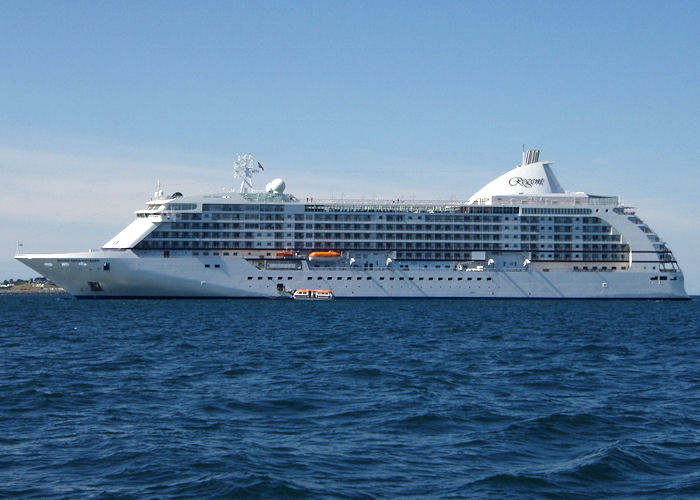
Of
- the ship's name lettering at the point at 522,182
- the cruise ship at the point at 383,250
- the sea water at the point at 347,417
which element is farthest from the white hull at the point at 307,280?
the sea water at the point at 347,417

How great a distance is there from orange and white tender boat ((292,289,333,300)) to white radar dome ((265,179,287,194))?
1269cm

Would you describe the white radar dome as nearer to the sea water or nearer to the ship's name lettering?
the ship's name lettering

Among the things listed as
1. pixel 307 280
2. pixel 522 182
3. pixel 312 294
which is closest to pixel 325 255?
pixel 307 280

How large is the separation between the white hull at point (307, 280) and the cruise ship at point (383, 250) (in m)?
0.12

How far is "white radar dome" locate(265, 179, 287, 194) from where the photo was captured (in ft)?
280

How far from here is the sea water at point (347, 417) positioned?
45.4 feet

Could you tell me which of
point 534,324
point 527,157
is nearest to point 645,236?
point 527,157

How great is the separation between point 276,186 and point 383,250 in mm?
13837

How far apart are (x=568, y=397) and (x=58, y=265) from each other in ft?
207

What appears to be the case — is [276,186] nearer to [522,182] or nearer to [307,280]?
[307,280]

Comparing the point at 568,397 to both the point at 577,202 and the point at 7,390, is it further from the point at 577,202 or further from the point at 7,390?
the point at 577,202

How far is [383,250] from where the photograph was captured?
274ft

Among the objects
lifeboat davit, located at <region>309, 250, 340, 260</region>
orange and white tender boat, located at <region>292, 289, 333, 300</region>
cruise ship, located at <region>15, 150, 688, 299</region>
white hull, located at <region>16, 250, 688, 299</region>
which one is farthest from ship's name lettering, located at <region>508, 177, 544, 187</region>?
orange and white tender boat, located at <region>292, 289, 333, 300</region>

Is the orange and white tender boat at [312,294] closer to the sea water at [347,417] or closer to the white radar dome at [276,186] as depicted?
the white radar dome at [276,186]
